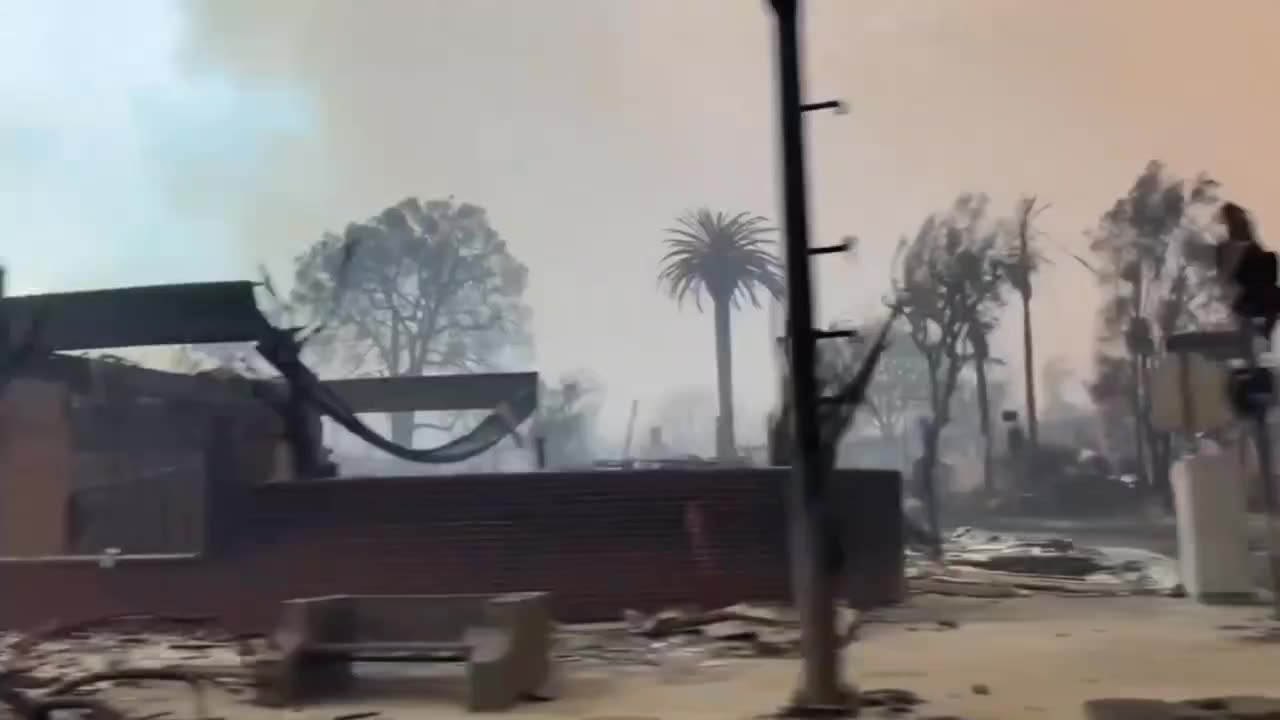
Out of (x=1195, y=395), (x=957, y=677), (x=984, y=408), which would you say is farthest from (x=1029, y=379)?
(x=957, y=677)

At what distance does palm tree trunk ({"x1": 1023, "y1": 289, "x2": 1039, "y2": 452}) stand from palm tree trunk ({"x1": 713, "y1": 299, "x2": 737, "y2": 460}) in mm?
4418

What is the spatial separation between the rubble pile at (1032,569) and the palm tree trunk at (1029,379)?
185cm

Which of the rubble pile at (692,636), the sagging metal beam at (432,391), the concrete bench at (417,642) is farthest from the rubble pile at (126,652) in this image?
the sagging metal beam at (432,391)

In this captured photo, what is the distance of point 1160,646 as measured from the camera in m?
8.23

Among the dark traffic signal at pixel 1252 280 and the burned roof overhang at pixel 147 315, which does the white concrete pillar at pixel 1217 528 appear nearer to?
the dark traffic signal at pixel 1252 280

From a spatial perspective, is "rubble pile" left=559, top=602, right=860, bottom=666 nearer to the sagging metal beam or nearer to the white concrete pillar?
the white concrete pillar

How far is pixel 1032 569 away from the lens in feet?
52.7

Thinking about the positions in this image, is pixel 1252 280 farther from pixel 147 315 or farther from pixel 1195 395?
pixel 147 315

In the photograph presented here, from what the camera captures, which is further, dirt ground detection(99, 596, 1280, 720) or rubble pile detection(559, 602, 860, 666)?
rubble pile detection(559, 602, 860, 666)

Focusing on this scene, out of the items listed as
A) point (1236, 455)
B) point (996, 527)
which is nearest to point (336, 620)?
point (1236, 455)

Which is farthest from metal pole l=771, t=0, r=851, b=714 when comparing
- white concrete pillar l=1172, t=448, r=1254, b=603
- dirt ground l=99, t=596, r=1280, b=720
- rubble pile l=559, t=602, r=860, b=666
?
white concrete pillar l=1172, t=448, r=1254, b=603

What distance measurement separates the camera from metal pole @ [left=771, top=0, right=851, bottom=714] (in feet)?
18.9

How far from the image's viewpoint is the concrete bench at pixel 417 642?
6555mm

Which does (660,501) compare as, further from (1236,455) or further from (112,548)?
(112,548)
